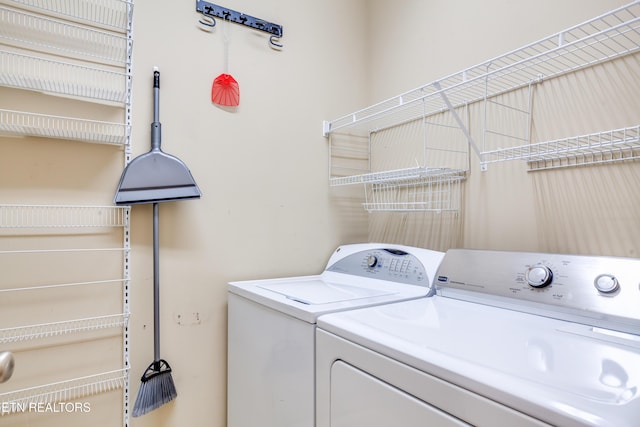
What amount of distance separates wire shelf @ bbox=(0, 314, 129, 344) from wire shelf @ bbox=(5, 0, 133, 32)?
3.62ft

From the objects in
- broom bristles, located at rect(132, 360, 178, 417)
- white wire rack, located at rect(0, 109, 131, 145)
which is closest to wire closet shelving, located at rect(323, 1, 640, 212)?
white wire rack, located at rect(0, 109, 131, 145)

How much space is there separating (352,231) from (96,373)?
1.30 meters

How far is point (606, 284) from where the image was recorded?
3.02 feet

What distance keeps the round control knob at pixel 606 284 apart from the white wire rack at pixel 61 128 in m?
1.59

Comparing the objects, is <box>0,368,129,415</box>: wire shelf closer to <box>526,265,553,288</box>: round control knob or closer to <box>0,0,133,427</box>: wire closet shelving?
<box>0,0,133,427</box>: wire closet shelving

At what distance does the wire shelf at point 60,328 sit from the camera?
1.19 m

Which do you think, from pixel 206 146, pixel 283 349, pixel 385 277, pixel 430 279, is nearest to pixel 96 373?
pixel 283 349

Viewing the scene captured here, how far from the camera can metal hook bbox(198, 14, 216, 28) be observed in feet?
5.22

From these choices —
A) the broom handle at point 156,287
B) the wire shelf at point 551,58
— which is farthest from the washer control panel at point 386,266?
the broom handle at point 156,287

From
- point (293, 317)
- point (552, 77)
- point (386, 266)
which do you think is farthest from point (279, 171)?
point (552, 77)

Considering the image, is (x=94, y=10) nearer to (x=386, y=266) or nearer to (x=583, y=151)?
(x=386, y=266)

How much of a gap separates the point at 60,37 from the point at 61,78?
0.15 m

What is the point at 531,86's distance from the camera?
1295 mm

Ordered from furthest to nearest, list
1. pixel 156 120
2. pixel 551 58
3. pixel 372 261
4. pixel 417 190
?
pixel 417 190, pixel 372 261, pixel 156 120, pixel 551 58
